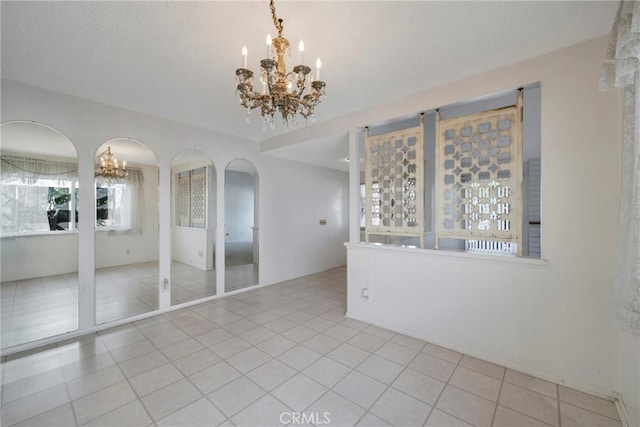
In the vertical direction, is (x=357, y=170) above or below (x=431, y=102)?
below

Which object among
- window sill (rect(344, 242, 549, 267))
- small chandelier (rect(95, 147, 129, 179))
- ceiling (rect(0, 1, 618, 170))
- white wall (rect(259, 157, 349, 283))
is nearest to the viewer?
ceiling (rect(0, 1, 618, 170))

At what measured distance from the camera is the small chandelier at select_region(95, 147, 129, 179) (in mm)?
2899

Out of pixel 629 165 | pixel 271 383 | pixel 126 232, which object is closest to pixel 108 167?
pixel 126 232

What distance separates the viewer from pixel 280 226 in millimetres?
4754

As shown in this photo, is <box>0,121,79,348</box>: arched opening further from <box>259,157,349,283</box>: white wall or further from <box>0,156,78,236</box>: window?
<box>259,157,349,283</box>: white wall

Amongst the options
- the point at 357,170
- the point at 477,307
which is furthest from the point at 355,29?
the point at 477,307

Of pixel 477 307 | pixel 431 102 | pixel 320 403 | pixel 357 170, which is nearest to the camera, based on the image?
pixel 320 403

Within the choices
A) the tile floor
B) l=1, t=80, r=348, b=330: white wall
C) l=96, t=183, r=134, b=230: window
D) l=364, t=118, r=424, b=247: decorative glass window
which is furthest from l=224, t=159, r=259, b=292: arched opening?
l=364, t=118, r=424, b=247: decorative glass window

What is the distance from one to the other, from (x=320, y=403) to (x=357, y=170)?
236 centimetres

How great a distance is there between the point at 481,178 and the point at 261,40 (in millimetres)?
2257

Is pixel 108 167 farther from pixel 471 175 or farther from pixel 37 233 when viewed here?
pixel 471 175

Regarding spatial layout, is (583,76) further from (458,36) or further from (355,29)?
(355,29)

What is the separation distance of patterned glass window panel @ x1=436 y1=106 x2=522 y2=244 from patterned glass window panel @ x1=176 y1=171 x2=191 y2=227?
325 centimetres

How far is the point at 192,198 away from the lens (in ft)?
12.0
